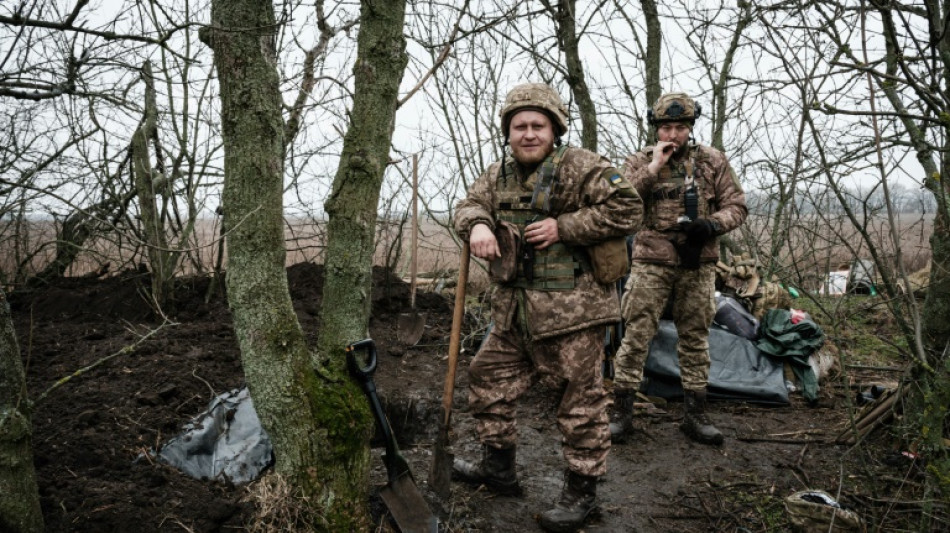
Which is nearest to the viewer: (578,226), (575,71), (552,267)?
(578,226)

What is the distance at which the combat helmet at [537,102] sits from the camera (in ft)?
10.3

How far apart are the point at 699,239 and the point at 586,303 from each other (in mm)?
1601

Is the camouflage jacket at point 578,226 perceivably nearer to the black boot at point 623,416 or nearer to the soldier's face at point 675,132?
the soldier's face at point 675,132

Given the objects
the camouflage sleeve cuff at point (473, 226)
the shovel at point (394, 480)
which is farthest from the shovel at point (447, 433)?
the shovel at point (394, 480)

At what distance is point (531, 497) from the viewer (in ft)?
11.7

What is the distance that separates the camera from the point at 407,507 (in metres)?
2.93

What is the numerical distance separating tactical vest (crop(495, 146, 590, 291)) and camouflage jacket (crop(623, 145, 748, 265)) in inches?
55.8

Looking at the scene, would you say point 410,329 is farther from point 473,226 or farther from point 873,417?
point 873,417

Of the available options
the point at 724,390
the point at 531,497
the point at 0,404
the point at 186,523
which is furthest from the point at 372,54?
the point at 724,390

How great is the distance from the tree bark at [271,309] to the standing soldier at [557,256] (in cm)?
90

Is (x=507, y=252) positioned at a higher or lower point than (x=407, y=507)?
higher

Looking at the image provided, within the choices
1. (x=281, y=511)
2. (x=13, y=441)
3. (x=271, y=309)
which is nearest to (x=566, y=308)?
(x=271, y=309)

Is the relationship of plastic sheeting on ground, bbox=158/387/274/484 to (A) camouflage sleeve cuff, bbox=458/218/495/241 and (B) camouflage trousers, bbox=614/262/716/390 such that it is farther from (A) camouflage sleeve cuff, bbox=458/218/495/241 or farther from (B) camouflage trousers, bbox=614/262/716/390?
(B) camouflage trousers, bbox=614/262/716/390

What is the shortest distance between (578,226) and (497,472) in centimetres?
143
